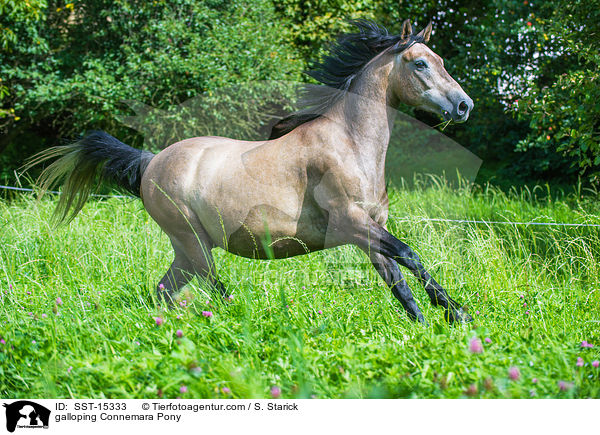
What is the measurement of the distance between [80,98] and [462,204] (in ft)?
22.3

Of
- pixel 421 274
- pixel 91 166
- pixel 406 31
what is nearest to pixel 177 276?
pixel 91 166

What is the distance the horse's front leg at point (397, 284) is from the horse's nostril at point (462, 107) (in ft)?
3.07

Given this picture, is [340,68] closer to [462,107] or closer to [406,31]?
[406,31]

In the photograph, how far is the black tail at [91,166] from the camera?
3883 millimetres

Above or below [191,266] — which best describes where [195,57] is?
above

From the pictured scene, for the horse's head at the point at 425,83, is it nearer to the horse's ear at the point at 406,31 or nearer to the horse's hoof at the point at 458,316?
the horse's ear at the point at 406,31

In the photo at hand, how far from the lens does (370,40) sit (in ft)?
11.2

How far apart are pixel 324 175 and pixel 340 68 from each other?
0.78 meters

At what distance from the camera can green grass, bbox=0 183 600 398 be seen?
2.33 m
